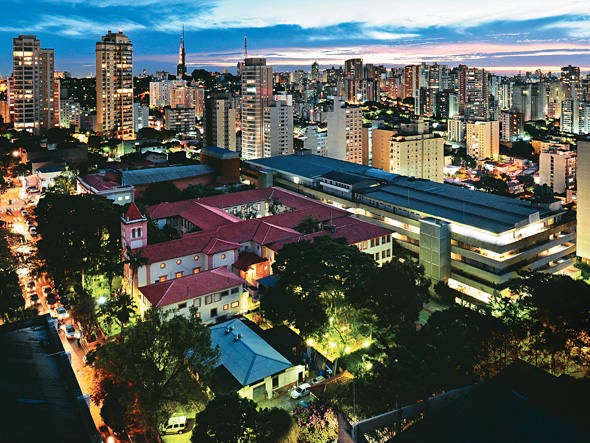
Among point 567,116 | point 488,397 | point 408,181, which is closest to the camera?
point 488,397

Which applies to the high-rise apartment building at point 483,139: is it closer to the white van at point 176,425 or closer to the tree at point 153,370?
the tree at point 153,370

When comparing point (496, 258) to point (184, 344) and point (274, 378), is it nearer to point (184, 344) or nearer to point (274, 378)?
point (274, 378)

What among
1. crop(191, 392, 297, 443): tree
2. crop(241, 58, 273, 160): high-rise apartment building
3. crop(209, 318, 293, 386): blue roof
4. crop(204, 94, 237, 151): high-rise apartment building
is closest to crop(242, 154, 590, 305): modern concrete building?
crop(209, 318, 293, 386): blue roof

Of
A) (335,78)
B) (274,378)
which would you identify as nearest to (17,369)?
(274,378)

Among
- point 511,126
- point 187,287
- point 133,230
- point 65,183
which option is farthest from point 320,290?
point 511,126

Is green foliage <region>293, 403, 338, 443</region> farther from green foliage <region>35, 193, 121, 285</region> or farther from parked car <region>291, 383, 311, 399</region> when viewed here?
green foliage <region>35, 193, 121, 285</region>

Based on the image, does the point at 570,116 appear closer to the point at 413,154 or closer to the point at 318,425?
the point at 413,154
